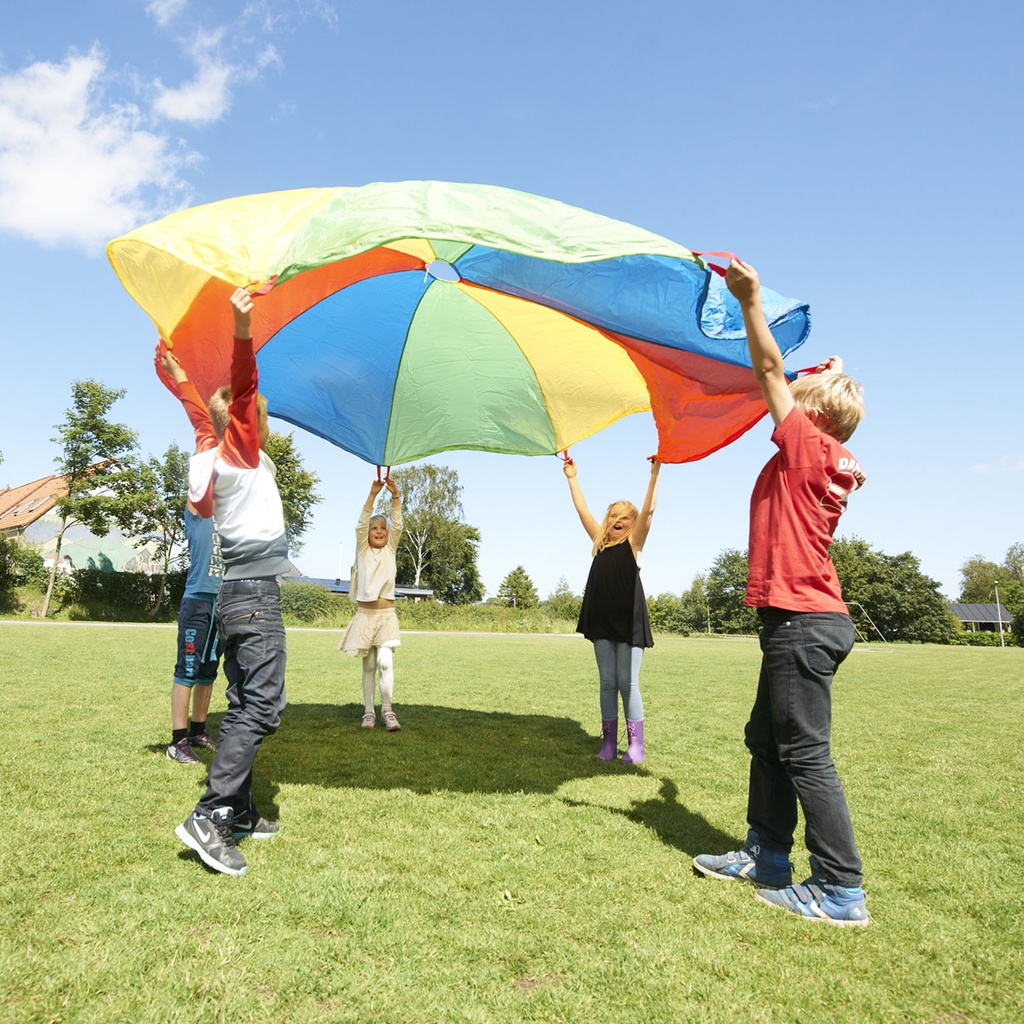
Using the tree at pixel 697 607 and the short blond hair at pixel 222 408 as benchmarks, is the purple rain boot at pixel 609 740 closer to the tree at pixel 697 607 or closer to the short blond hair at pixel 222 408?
the short blond hair at pixel 222 408

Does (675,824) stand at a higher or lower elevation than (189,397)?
lower

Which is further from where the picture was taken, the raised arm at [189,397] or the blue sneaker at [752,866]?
the raised arm at [189,397]

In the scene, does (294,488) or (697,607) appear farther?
(697,607)

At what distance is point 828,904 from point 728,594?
7249 centimetres

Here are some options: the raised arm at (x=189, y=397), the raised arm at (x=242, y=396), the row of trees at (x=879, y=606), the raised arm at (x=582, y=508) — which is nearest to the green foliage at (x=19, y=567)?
the raised arm at (x=189, y=397)

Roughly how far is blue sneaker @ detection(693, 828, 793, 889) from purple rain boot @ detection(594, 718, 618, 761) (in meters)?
2.29

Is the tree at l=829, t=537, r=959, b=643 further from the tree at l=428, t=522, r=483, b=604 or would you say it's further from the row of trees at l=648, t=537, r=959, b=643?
the tree at l=428, t=522, r=483, b=604

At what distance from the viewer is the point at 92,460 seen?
31.7 metres

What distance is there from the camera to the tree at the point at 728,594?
218ft

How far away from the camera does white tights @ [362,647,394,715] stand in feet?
21.5

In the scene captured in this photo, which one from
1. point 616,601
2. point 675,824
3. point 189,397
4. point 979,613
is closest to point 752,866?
point 675,824

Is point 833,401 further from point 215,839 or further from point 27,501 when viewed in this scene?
point 27,501

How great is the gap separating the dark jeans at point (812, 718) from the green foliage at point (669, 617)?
56.4m

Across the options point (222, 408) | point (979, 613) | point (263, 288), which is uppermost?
point (979, 613)
